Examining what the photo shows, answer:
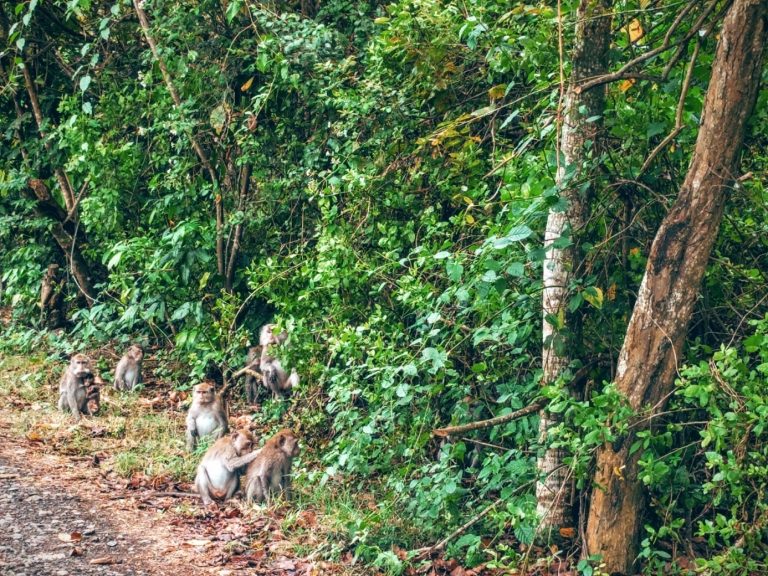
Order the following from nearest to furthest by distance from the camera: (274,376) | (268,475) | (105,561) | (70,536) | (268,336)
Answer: (105,561), (70,536), (268,475), (274,376), (268,336)

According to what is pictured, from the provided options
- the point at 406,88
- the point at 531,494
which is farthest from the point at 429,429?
the point at 406,88

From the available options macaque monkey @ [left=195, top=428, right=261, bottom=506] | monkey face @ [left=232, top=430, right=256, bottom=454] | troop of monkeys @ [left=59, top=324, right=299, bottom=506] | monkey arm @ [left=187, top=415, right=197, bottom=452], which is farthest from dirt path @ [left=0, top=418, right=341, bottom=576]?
monkey arm @ [left=187, top=415, right=197, bottom=452]

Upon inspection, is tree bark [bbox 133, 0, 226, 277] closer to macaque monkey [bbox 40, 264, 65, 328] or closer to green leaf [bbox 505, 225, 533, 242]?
macaque monkey [bbox 40, 264, 65, 328]

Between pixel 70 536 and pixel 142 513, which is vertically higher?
pixel 70 536

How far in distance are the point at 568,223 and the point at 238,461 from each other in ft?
11.6

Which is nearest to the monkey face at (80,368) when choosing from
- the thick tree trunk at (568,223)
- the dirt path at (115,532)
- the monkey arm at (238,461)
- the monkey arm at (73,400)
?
the monkey arm at (73,400)

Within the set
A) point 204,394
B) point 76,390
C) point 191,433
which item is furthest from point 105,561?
point 76,390

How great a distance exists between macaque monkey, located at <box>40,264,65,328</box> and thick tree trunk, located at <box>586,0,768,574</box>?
28.4ft

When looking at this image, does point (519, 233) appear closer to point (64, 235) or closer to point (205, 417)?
point (205, 417)

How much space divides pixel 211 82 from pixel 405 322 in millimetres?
3801

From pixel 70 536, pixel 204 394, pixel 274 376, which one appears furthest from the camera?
pixel 274 376

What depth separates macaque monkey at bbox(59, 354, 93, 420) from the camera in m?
9.49

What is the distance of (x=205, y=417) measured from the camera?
29.3 feet

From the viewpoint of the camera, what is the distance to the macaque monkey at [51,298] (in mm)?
12352
